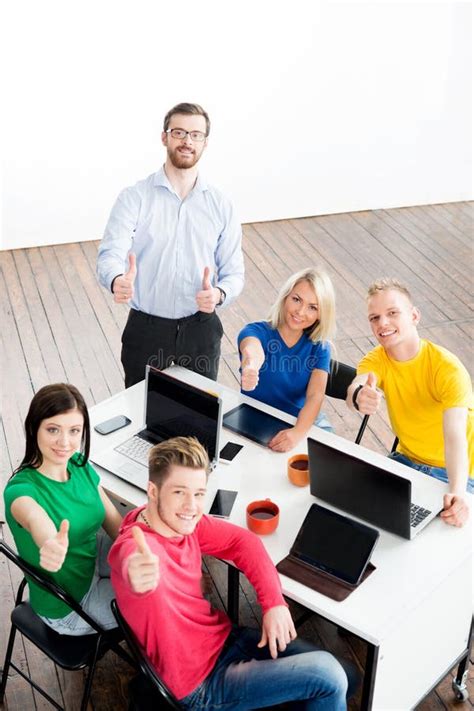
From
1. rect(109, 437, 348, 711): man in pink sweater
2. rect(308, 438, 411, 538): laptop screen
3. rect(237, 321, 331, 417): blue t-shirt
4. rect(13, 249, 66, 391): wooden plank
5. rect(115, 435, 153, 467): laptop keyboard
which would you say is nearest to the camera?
rect(109, 437, 348, 711): man in pink sweater

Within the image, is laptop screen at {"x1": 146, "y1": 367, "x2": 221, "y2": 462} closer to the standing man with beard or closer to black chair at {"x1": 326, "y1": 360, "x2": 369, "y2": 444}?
the standing man with beard

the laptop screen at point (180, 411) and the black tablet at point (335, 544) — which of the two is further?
the laptop screen at point (180, 411)

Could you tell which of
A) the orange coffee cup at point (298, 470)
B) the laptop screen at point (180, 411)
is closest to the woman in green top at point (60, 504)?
the laptop screen at point (180, 411)

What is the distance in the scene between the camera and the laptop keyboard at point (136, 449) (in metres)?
3.58

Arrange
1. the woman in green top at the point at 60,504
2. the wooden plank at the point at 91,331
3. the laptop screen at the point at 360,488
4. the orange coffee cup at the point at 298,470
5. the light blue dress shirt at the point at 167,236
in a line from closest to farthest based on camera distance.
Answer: the woman in green top at the point at 60,504 → the laptop screen at the point at 360,488 → the orange coffee cup at the point at 298,470 → the light blue dress shirt at the point at 167,236 → the wooden plank at the point at 91,331

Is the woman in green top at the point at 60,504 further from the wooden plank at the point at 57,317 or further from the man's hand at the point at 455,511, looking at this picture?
the wooden plank at the point at 57,317

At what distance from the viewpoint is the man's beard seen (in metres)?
4.05

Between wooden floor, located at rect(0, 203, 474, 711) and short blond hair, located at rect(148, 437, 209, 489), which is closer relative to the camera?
short blond hair, located at rect(148, 437, 209, 489)

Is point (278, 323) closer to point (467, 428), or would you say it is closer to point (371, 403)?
point (371, 403)

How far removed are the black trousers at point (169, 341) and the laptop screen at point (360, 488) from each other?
1161 mm

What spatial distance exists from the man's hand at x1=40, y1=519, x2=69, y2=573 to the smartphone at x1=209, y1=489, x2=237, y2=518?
659 mm

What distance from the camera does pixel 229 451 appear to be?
3.65 m

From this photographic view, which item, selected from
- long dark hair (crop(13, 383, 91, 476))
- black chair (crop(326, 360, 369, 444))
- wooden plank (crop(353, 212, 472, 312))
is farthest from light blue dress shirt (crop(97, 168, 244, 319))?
wooden plank (crop(353, 212, 472, 312))

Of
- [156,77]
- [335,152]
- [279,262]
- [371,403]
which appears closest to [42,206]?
[156,77]
